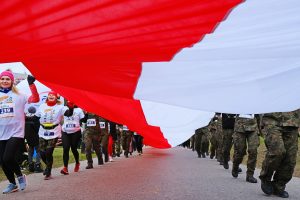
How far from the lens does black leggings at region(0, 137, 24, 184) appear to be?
692cm

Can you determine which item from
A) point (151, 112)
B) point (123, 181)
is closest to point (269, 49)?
point (151, 112)

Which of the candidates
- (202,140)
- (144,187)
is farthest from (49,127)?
(202,140)

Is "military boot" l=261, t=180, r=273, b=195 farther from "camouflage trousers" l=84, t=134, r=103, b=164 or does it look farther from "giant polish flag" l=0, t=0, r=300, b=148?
"camouflage trousers" l=84, t=134, r=103, b=164

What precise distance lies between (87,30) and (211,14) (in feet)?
3.46

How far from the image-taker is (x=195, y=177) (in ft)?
32.8

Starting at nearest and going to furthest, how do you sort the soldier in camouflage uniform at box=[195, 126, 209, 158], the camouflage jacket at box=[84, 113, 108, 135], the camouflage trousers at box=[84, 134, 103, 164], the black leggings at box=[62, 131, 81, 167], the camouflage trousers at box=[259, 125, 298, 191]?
the camouflage trousers at box=[259, 125, 298, 191]
the black leggings at box=[62, 131, 81, 167]
the camouflage trousers at box=[84, 134, 103, 164]
the camouflage jacket at box=[84, 113, 108, 135]
the soldier in camouflage uniform at box=[195, 126, 209, 158]

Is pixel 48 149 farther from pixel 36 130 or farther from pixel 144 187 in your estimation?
pixel 144 187

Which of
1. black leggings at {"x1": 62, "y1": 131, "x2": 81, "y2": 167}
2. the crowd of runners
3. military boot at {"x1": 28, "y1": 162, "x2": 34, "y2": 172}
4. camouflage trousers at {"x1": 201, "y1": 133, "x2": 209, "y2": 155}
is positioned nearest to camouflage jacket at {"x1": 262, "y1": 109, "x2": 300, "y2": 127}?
the crowd of runners

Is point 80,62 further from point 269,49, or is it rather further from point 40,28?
point 269,49

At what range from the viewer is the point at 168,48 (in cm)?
448

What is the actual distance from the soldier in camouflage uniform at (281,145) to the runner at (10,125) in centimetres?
367

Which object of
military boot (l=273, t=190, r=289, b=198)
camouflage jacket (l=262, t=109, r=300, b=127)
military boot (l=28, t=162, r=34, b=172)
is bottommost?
military boot (l=28, t=162, r=34, b=172)

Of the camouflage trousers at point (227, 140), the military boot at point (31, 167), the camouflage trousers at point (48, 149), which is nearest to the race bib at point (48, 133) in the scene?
the camouflage trousers at point (48, 149)

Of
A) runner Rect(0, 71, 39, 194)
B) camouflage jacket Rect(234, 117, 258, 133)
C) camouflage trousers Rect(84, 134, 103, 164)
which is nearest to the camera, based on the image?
runner Rect(0, 71, 39, 194)
